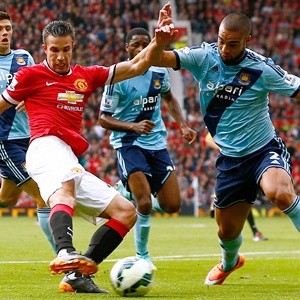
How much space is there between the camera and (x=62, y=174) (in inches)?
284

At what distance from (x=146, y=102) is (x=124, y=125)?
94cm

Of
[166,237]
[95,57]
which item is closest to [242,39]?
[166,237]

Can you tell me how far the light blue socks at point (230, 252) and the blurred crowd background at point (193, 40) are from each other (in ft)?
46.1

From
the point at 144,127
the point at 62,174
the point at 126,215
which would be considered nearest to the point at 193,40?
the point at 144,127

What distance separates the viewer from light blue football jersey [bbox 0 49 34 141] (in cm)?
975

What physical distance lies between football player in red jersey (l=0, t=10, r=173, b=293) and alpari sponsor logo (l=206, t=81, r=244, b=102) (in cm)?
68

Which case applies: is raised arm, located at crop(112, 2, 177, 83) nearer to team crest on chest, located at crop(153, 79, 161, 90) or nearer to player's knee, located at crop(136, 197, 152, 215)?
player's knee, located at crop(136, 197, 152, 215)

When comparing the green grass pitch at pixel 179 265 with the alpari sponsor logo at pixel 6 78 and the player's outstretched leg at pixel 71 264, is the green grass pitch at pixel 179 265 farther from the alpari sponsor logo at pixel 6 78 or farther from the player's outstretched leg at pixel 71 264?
the alpari sponsor logo at pixel 6 78

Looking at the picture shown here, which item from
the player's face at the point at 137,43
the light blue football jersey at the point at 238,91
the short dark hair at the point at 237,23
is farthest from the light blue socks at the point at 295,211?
the player's face at the point at 137,43

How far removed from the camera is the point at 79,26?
92.8 feet

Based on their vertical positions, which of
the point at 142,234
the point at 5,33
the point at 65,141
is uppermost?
the point at 5,33

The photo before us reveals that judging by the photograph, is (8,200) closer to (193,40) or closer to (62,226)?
(62,226)

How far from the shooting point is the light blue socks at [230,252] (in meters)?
8.52

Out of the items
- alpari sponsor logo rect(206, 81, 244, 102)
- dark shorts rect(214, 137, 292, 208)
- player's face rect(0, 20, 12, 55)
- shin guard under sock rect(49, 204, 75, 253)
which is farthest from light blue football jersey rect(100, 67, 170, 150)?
shin guard under sock rect(49, 204, 75, 253)
